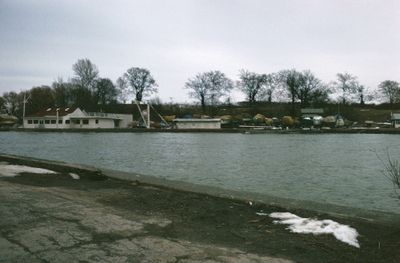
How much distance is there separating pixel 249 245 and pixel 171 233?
0.98 m

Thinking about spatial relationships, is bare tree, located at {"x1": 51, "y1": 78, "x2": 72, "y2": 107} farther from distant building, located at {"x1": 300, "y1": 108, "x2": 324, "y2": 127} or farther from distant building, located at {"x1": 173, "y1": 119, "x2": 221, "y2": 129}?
distant building, located at {"x1": 300, "y1": 108, "x2": 324, "y2": 127}

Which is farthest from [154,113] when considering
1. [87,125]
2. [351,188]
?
[351,188]

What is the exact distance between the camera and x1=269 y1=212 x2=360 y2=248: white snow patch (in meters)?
5.05

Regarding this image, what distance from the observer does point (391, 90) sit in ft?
393

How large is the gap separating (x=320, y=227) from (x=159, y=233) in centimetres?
207

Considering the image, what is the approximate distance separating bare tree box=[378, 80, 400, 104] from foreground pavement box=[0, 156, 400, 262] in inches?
4873

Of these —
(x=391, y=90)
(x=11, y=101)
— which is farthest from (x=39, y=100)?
(x=391, y=90)

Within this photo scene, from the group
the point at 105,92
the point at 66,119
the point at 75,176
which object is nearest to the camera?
the point at 75,176

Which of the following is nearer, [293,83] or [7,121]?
[293,83]

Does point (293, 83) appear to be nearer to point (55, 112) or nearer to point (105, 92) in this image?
point (105, 92)

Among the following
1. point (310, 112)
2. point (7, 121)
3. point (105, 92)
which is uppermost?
point (105, 92)

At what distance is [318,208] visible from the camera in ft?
22.7

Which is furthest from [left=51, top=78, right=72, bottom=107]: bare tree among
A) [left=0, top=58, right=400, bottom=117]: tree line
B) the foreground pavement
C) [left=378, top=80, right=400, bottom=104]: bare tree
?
the foreground pavement

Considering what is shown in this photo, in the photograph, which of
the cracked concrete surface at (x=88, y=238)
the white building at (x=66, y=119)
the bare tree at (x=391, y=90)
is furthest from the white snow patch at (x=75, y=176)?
the bare tree at (x=391, y=90)
